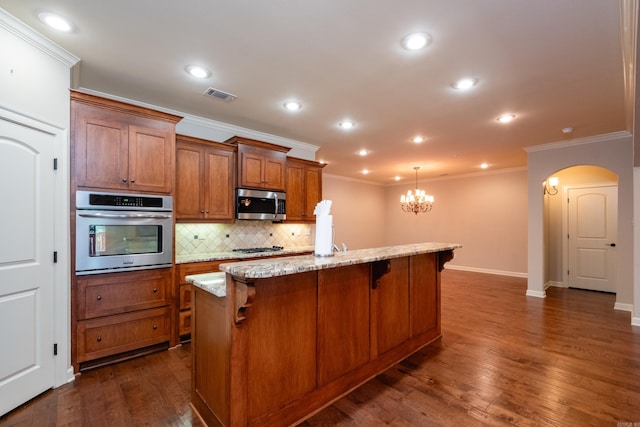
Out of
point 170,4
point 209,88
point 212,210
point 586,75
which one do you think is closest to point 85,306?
point 212,210

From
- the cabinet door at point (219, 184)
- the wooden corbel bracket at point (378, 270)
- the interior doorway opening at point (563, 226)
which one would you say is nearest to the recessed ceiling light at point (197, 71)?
the cabinet door at point (219, 184)

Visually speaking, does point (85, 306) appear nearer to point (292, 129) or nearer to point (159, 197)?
point (159, 197)

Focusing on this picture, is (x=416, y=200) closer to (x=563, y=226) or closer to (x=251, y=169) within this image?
(x=563, y=226)

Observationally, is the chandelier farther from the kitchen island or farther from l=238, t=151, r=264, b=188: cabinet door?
the kitchen island

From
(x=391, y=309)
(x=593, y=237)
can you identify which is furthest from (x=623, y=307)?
(x=391, y=309)

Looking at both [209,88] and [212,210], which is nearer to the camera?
[209,88]

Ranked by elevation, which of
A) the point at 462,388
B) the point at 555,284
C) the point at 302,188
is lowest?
the point at 555,284

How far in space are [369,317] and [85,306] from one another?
8.74ft

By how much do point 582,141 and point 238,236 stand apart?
6.09 meters

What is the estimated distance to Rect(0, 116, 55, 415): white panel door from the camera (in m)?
2.10

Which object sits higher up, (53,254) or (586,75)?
(586,75)

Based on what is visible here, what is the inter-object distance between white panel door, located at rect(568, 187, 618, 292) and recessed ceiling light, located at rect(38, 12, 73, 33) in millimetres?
8626

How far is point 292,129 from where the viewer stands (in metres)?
4.50

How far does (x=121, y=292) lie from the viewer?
2850 mm
